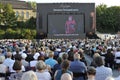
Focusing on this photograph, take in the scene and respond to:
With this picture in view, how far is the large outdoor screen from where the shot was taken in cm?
5650

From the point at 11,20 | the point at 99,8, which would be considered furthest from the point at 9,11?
the point at 99,8

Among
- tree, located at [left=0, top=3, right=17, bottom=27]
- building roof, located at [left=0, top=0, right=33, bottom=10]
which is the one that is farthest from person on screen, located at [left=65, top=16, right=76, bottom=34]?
building roof, located at [left=0, top=0, right=33, bottom=10]

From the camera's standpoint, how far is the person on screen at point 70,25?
186 feet

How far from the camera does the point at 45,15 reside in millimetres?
56812

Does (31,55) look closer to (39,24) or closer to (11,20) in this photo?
(39,24)

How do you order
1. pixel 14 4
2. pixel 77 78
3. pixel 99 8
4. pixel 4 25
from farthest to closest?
pixel 14 4, pixel 99 8, pixel 4 25, pixel 77 78

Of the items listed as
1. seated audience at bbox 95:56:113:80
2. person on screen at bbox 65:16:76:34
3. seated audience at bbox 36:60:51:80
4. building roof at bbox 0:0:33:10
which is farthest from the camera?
building roof at bbox 0:0:33:10

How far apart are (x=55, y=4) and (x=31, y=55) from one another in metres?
41.6

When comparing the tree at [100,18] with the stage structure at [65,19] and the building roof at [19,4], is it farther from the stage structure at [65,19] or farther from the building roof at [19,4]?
the stage structure at [65,19]

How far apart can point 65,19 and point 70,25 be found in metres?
1.01

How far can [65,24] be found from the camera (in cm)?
5709

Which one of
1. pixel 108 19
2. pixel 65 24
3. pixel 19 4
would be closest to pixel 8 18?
pixel 108 19

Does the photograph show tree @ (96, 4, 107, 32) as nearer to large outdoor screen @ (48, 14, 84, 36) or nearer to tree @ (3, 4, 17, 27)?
tree @ (3, 4, 17, 27)

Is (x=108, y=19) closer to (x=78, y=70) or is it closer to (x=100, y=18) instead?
(x=100, y=18)
